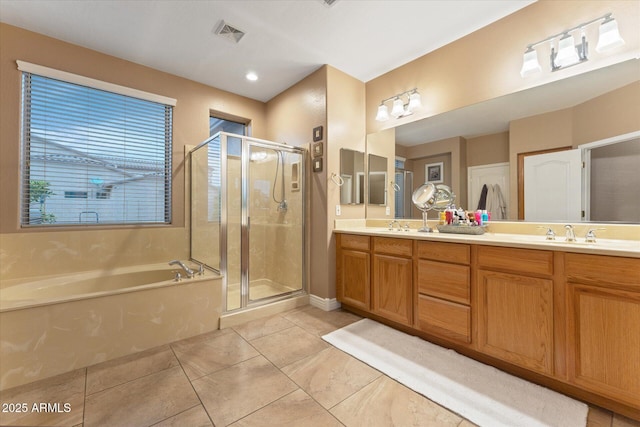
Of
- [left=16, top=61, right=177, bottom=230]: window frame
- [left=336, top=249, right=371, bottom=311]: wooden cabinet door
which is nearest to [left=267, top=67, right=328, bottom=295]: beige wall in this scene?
[left=336, top=249, right=371, bottom=311]: wooden cabinet door

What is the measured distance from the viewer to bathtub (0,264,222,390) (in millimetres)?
1613

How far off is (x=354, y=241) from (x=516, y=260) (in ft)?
4.48

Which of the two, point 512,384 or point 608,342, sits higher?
point 608,342

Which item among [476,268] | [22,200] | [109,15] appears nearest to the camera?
[476,268]

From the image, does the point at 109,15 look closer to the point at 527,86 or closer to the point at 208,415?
the point at 208,415

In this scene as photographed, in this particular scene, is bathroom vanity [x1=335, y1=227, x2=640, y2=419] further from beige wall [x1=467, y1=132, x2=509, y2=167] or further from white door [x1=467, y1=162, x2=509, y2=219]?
beige wall [x1=467, y1=132, x2=509, y2=167]

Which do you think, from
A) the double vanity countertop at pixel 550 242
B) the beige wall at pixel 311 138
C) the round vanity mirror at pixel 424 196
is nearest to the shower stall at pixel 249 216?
the beige wall at pixel 311 138

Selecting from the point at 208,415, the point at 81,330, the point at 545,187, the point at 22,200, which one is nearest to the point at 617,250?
the point at 545,187

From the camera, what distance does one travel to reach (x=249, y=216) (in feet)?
8.93

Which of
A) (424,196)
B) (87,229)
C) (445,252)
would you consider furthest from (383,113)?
(87,229)

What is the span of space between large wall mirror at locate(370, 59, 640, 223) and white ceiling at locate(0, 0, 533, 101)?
0.73 meters

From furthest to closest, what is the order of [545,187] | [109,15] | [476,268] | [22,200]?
[22,200] < [109,15] < [545,187] < [476,268]

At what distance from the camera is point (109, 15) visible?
2098 mm

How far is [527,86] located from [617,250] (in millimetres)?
1398
